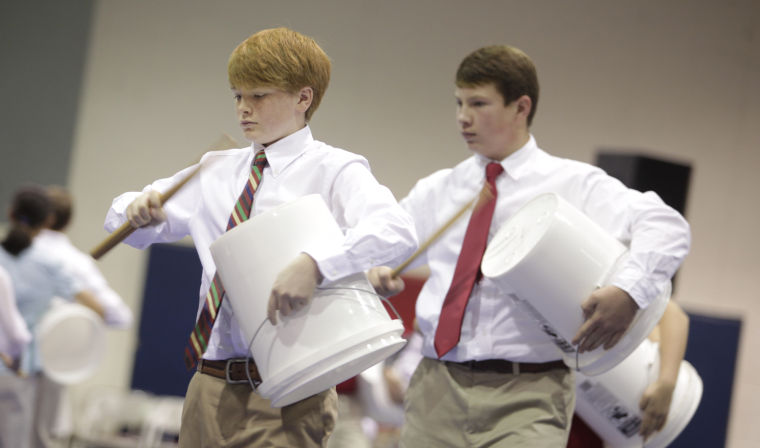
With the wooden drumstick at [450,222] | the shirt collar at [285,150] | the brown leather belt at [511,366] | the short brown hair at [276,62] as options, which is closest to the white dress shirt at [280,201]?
the shirt collar at [285,150]

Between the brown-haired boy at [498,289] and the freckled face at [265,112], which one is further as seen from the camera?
the brown-haired boy at [498,289]

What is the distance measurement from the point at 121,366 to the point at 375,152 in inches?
89.5

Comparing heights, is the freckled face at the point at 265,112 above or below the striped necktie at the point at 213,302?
above

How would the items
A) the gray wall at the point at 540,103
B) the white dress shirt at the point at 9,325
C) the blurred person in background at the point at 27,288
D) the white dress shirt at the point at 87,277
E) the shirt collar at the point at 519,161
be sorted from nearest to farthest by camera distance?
the shirt collar at the point at 519,161, the white dress shirt at the point at 9,325, the blurred person in background at the point at 27,288, the white dress shirt at the point at 87,277, the gray wall at the point at 540,103

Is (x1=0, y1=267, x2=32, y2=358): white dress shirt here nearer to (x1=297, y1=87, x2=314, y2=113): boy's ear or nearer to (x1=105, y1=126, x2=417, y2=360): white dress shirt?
(x1=105, y1=126, x2=417, y2=360): white dress shirt

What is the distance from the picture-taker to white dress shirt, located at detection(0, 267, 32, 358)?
12.5 ft

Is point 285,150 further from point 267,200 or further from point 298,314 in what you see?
point 298,314

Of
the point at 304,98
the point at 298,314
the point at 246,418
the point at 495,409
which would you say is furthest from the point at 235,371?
the point at 495,409

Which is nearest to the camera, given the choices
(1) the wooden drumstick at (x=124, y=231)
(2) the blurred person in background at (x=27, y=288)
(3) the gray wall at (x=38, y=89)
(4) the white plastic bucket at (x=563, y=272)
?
(1) the wooden drumstick at (x=124, y=231)

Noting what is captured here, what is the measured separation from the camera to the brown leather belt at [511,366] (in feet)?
7.39

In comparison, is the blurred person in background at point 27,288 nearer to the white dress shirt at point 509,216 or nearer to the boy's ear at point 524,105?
the white dress shirt at point 509,216

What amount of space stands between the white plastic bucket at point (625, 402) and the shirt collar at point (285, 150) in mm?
1167

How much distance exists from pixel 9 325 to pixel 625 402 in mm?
2590

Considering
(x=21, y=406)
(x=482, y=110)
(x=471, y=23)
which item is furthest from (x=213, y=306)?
(x=471, y=23)
